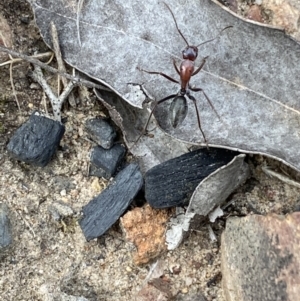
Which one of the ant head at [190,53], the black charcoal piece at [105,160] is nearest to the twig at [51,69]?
the black charcoal piece at [105,160]

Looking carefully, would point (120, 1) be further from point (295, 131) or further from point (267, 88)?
point (295, 131)

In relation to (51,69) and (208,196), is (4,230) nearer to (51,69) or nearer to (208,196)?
(51,69)

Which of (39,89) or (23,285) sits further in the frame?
(39,89)

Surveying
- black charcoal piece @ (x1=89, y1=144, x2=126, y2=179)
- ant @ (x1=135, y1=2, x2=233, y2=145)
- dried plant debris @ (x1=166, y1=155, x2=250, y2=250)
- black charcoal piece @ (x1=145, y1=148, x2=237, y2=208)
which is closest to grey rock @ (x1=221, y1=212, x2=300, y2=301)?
dried plant debris @ (x1=166, y1=155, x2=250, y2=250)

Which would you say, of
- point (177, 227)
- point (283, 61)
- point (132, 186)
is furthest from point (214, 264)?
point (283, 61)

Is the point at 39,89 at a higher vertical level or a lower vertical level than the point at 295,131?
lower

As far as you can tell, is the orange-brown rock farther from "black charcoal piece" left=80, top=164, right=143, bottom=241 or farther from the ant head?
the ant head

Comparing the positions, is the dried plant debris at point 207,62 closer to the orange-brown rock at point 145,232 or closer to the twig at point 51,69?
the twig at point 51,69
